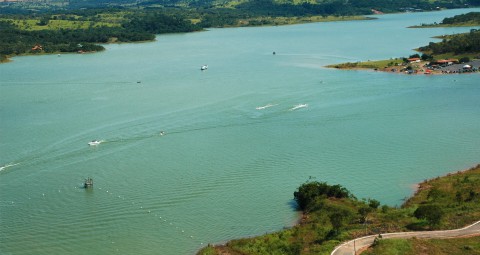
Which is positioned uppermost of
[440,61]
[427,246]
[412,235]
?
[440,61]

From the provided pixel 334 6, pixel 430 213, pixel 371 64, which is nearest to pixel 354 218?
pixel 430 213

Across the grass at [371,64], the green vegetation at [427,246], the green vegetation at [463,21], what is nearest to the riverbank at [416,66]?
the grass at [371,64]

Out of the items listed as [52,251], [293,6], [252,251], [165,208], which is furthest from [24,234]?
[293,6]

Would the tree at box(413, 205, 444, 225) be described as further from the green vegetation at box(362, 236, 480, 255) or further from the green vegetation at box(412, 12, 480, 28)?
the green vegetation at box(412, 12, 480, 28)

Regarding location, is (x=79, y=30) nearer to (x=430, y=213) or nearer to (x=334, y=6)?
(x=334, y=6)

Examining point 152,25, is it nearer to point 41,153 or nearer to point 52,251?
point 41,153

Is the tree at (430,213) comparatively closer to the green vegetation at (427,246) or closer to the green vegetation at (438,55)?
the green vegetation at (427,246)
